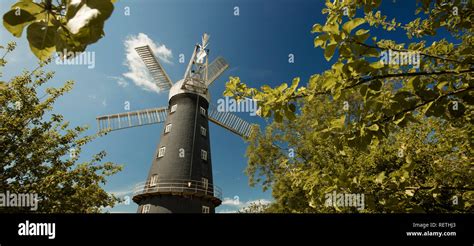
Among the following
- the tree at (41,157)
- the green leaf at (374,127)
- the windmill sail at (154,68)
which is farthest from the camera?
the windmill sail at (154,68)

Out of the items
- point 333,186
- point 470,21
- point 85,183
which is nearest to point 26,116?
point 85,183

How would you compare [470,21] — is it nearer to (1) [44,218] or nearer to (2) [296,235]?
(2) [296,235]

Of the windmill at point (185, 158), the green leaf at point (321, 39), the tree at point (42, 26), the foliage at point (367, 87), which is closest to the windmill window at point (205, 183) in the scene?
the windmill at point (185, 158)

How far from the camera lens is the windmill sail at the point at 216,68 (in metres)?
36.6

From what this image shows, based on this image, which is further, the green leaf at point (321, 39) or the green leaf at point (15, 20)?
the green leaf at point (321, 39)

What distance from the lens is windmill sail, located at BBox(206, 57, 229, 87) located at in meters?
36.6

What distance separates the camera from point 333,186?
3844 millimetres

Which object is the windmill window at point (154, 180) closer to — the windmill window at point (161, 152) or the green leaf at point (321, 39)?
the windmill window at point (161, 152)

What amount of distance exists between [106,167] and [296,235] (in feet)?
52.9

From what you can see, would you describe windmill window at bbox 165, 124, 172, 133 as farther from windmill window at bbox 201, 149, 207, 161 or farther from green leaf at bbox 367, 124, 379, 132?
green leaf at bbox 367, 124, 379, 132

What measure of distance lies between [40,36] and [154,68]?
36579 millimetres

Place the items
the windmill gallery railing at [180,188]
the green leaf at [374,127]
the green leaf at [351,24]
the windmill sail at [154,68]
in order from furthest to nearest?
the windmill sail at [154,68]
the windmill gallery railing at [180,188]
the green leaf at [374,127]
the green leaf at [351,24]

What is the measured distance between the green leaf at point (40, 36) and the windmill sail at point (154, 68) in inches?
1378

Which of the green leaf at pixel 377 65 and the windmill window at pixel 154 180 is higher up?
the green leaf at pixel 377 65
